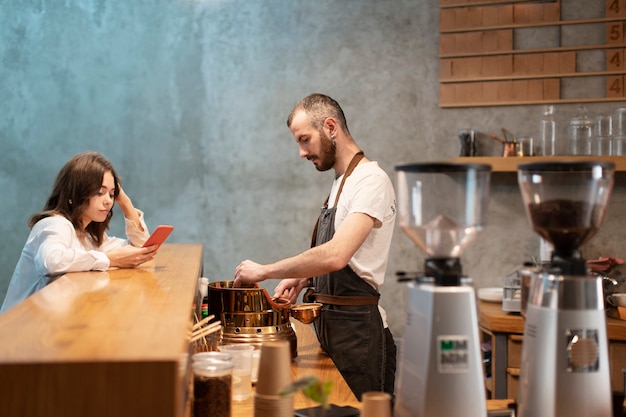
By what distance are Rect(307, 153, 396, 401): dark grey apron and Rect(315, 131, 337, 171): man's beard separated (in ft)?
1.61

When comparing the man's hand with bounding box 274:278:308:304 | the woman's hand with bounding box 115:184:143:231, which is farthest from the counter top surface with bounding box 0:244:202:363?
the woman's hand with bounding box 115:184:143:231

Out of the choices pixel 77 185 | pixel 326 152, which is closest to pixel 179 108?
pixel 77 185

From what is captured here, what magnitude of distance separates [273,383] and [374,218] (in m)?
1.34

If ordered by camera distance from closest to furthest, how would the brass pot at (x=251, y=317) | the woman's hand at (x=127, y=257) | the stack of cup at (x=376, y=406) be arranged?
1. the stack of cup at (x=376, y=406)
2. the brass pot at (x=251, y=317)
3. the woman's hand at (x=127, y=257)

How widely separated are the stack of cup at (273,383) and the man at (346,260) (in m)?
1.13

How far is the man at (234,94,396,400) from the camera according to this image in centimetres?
276

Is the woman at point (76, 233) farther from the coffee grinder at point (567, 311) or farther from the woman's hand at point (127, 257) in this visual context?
the coffee grinder at point (567, 311)

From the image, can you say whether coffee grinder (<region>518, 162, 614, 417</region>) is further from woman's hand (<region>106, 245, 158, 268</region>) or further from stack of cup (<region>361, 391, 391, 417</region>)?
woman's hand (<region>106, 245, 158, 268</region>)

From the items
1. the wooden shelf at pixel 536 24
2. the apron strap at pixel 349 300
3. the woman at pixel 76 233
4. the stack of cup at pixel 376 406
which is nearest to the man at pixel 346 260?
the apron strap at pixel 349 300

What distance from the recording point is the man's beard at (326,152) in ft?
10.3

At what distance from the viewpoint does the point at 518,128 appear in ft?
15.5

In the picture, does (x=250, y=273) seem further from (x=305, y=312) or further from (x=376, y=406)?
(x=376, y=406)

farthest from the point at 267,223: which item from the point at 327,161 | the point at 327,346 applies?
the point at 327,346

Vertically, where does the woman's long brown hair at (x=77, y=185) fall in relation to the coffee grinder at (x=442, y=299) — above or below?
above
